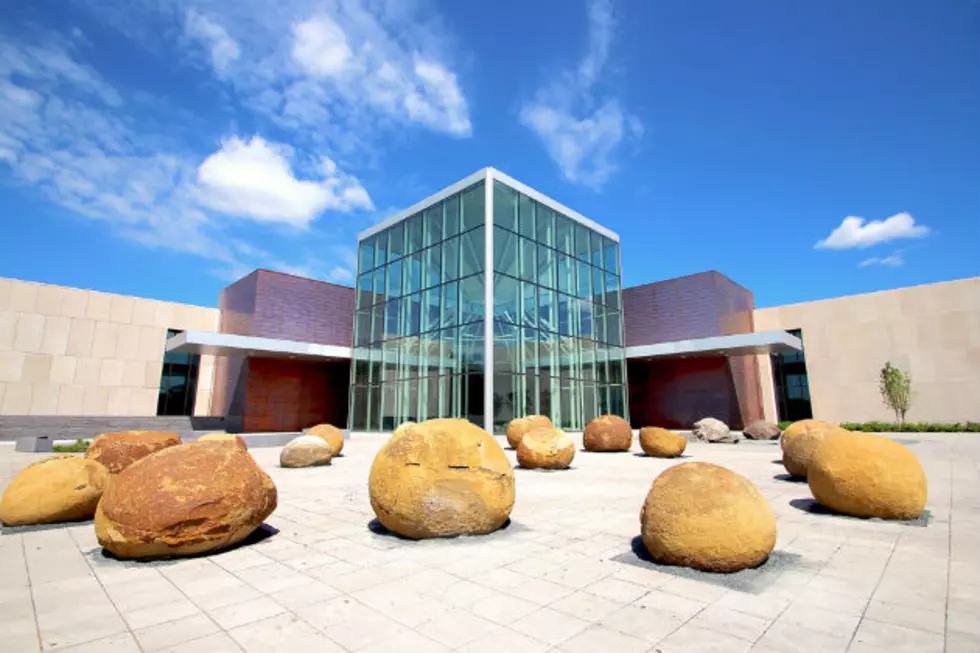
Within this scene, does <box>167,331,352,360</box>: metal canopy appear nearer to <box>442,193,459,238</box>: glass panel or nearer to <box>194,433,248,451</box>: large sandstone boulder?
<box>442,193,459,238</box>: glass panel

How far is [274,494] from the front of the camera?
6.01 meters

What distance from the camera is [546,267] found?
26.7 metres

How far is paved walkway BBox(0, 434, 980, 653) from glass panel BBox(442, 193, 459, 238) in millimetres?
20928

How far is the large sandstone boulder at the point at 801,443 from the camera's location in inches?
392

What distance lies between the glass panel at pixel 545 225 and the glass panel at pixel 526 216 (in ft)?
1.54

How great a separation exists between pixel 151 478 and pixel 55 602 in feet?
4.34

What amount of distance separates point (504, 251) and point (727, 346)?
45.7 ft

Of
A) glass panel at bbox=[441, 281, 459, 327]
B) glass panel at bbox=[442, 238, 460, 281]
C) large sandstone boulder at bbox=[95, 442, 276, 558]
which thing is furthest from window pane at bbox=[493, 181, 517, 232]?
large sandstone boulder at bbox=[95, 442, 276, 558]

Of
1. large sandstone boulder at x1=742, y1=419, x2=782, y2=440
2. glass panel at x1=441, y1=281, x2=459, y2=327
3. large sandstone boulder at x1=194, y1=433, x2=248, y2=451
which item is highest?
glass panel at x1=441, y1=281, x2=459, y2=327

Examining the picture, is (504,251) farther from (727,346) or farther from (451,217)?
(727,346)

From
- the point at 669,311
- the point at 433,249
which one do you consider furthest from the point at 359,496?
the point at 669,311

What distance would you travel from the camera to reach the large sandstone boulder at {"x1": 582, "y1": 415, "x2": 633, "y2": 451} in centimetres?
1645

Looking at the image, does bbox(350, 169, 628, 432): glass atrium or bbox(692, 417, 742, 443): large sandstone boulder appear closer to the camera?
bbox(692, 417, 742, 443): large sandstone boulder

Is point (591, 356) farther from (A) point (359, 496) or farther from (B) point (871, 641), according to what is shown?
(B) point (871, 641)
